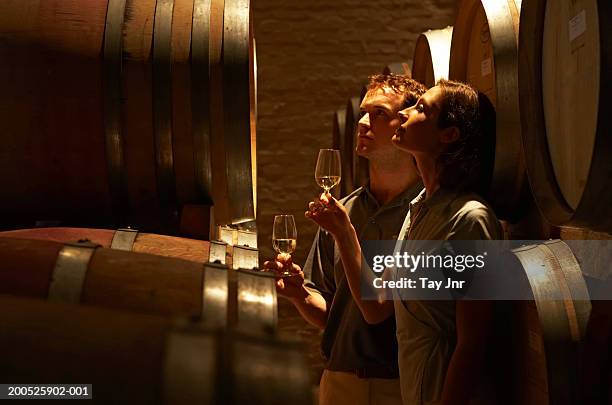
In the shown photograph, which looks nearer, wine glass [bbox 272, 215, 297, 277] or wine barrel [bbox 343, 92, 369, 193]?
wine glass [bbox 272, 215, 297, 277]

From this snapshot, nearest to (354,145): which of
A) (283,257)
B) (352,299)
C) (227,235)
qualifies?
(352,299)

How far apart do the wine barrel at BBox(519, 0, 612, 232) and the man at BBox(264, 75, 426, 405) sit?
0.90 meters

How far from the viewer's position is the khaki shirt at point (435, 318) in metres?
2.16

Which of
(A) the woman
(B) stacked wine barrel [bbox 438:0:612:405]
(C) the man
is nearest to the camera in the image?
(B) stacked wine barrel [bbox 438:0:612:405]

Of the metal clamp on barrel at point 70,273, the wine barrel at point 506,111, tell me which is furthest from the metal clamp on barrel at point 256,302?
the wine barrel at point 506,111

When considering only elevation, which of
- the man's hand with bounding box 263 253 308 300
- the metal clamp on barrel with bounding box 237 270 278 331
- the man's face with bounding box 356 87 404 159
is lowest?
the metal clamp on barrel with bounding box 237 270 278 331

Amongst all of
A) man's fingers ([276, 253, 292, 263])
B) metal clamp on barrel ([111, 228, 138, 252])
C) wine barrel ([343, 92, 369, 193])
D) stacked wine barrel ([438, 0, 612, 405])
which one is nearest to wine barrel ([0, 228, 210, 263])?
metal clamp on barrel ([111, 228, 138, 252])

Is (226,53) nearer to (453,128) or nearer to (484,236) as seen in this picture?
(453,128)

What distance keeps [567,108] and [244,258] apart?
94 centimetres

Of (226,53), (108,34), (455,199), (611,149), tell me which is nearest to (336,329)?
(455,199)

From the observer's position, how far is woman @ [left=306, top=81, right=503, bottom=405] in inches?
83.4

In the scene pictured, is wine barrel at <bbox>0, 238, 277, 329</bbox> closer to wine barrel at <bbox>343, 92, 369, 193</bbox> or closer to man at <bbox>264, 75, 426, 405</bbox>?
man at <bbox>264, 75, 426, 405</bbox>

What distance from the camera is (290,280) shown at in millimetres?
3010

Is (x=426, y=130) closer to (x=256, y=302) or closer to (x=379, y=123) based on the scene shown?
(x=379, y=123)
